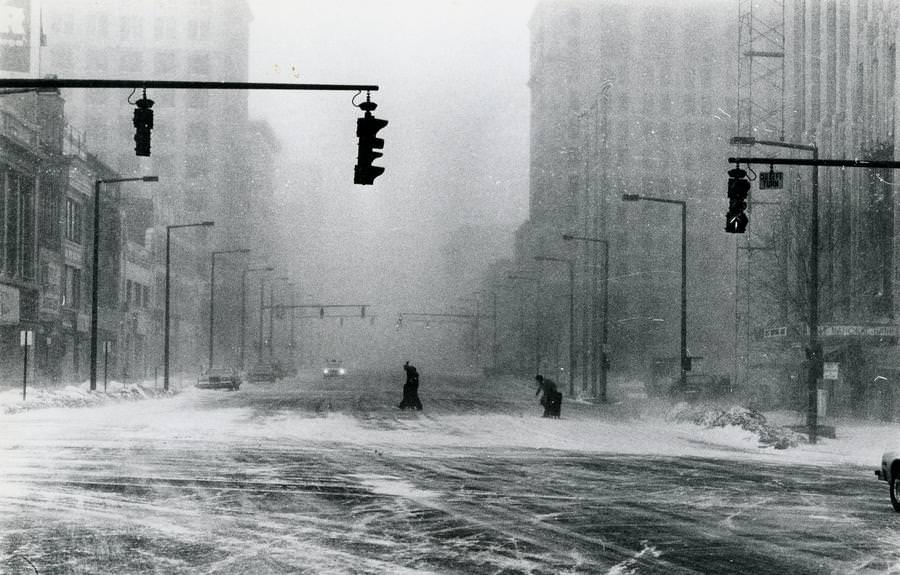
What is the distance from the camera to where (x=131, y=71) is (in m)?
150

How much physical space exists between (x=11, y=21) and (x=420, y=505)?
4340 cm

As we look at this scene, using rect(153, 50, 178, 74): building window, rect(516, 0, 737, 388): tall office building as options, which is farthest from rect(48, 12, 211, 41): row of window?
rect(516, 0, 737, 388): tall office building

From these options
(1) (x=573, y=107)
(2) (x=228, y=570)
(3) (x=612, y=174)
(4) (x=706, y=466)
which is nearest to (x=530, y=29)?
(1) (x=573, y=107)

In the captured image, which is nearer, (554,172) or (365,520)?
(365,520)

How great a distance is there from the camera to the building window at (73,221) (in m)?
61.3

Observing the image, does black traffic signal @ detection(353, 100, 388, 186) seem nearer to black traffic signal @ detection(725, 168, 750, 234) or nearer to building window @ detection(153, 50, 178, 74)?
black traffic signal @ detection(725, 168, 750, 234)

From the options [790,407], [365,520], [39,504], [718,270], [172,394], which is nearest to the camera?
[365,520]

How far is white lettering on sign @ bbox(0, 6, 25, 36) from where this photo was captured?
50.8 m

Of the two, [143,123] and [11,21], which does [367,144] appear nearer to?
[143,123]

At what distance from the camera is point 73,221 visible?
62500 millimetres

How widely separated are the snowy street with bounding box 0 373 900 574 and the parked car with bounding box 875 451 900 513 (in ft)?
1.67

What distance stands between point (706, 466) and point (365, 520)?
10.3m

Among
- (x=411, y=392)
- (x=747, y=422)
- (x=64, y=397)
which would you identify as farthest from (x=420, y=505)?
(x=64, y=397)

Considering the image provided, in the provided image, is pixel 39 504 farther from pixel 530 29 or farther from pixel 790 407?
A: pixel 530 29
